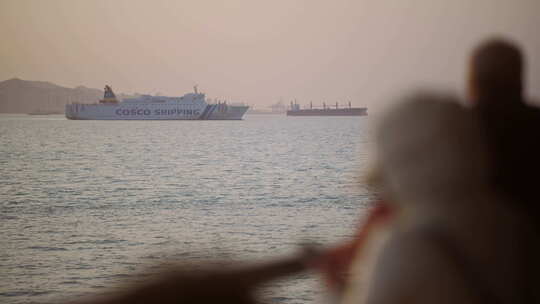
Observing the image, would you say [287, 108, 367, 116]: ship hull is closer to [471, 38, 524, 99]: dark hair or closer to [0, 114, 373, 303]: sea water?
[0, 114, 373, 303]: sea water

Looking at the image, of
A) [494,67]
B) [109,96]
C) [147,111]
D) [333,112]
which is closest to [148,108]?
[147,111]

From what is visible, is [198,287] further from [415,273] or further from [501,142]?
[501,142]

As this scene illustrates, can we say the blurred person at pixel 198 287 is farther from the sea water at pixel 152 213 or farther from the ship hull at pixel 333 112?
the ship hull at pixel 333 112

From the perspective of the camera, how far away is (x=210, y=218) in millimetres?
21250

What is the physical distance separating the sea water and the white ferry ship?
35.6 metres

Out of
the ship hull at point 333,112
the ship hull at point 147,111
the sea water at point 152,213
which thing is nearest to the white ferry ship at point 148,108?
the ship hull at point 147,111

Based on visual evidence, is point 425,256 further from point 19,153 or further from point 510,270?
point 19,153

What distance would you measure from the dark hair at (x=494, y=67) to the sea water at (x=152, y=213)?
347 mm

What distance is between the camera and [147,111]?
282 ft

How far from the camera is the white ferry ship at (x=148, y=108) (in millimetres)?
81062

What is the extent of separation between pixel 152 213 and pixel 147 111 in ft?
214

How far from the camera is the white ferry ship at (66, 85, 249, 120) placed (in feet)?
266

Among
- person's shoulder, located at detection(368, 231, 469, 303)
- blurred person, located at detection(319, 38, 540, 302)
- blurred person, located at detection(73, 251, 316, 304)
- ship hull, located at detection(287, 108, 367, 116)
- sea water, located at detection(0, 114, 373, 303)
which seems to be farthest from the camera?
ship hull, located at detection(287, 108, 367, 116)

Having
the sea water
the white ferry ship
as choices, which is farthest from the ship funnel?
the sea water
